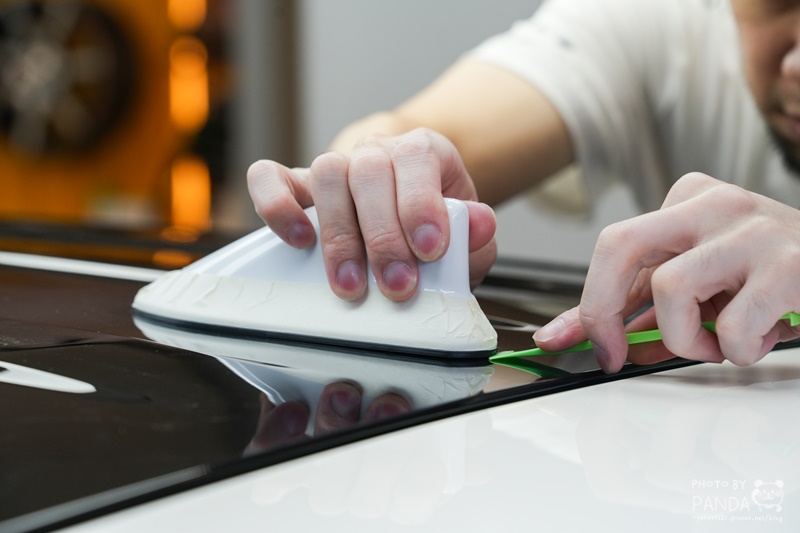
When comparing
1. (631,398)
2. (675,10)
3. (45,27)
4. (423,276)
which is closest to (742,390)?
(631,398)

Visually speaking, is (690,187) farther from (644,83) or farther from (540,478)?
(644,83)

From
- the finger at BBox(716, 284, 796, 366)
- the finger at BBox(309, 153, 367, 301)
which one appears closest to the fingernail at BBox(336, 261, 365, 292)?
the finger at BBox(309, 153, 367, 301)

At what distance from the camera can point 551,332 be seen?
46 cm

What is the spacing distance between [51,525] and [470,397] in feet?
0.65

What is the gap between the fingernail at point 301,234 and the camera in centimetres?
51

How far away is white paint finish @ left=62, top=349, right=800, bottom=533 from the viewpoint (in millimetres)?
260

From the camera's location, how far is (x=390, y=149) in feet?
1.87

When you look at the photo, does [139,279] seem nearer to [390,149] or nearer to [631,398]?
[390,149]

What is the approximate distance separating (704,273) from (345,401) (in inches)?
8.1

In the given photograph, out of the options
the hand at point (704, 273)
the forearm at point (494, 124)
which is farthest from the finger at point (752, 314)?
the forearm at point (494, 124)

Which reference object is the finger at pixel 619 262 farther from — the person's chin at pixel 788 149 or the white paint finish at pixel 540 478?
the person's chin at pixel 788 149

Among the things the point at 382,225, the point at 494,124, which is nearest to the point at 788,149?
the point at 494,124

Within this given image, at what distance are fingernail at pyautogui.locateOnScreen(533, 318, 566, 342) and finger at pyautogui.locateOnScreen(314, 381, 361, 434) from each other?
0.13 metres

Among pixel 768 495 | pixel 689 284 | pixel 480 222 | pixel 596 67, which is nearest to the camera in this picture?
pixel 768 495
